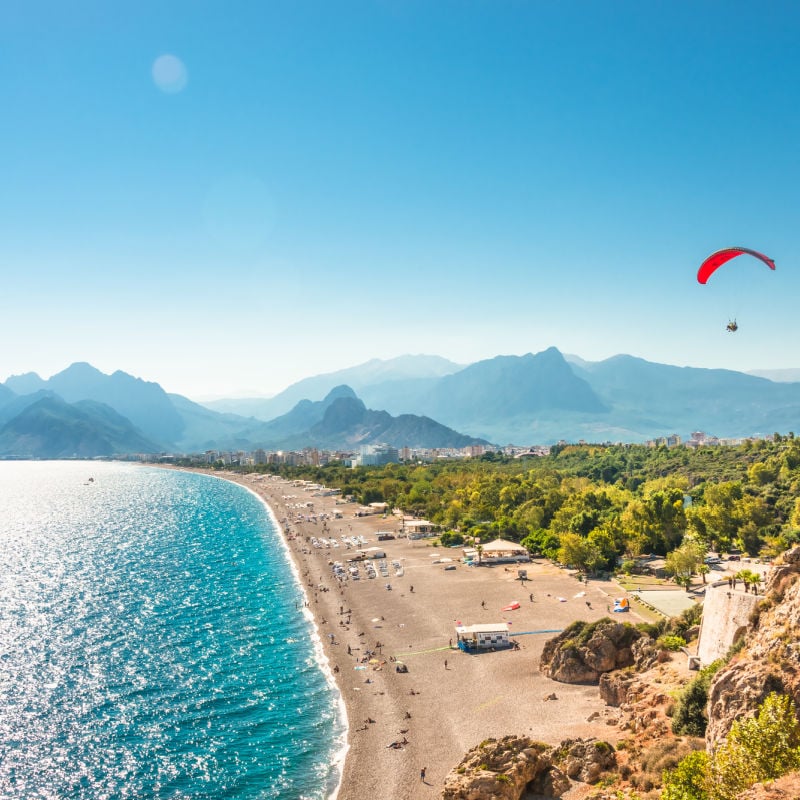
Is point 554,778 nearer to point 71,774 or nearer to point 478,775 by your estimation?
point 478,775

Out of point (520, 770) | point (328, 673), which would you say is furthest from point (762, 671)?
point (328, 673)

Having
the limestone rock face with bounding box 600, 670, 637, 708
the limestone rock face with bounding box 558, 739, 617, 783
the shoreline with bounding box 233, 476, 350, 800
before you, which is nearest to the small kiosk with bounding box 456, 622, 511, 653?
the shoreline with bounding box 233, 476, 350, 800

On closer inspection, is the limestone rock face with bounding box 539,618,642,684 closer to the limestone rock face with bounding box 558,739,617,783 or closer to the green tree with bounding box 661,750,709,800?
the limestone rock face with bounding box 558,739,617,783

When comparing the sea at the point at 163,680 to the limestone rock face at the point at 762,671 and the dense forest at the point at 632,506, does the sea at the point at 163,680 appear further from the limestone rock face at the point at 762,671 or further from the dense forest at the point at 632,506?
the dense forest at the point at 632,506

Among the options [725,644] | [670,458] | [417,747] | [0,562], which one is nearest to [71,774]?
[417,747]

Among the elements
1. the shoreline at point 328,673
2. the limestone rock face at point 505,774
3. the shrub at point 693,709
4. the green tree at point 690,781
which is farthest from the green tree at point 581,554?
the green tree at point 690,781

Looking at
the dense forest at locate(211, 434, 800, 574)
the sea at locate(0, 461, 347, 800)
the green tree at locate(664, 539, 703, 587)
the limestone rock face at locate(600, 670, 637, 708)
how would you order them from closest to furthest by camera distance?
the sea at locate(0, 461, 347, 800)
the limestone rock face at locate(600, 670, 637, 708)
the green tree at locate(664, 539, 703, 587)
the dense forest at locate(211, 434, 800, 574)
